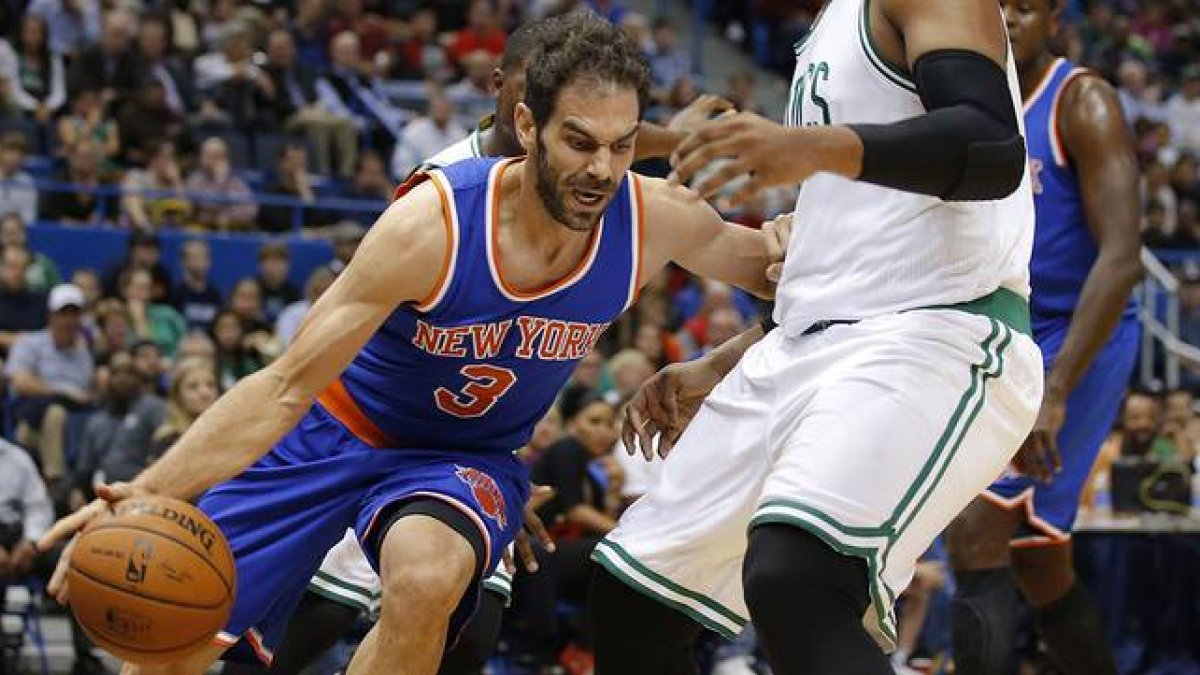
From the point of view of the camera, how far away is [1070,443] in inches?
250

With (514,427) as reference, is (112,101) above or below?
below

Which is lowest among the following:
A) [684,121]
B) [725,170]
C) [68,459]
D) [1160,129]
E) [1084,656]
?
[1160,129]

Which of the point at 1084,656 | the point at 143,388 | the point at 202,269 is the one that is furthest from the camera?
the point at 202,269

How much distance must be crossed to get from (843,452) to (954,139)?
0.68m

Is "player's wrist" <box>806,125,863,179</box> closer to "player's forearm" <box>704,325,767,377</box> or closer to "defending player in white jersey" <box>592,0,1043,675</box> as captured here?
"defending player in white jersey" <box>592,0,1043,675</box>

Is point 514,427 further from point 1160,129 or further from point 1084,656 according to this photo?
point 1160,129

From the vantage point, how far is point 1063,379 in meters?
5.90

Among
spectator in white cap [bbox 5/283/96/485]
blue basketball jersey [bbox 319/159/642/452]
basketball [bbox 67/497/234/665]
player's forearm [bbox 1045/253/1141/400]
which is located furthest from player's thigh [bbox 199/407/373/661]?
spectator in white cap [bbox 5/283/96/485]

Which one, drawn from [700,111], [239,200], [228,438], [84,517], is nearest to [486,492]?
[228,438]

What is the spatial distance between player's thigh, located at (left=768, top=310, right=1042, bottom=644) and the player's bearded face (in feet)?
2.22

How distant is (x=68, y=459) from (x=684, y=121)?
19.9ft

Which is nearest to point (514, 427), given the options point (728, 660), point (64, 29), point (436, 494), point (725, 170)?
point (436, 494)

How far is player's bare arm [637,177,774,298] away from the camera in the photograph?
16.0 feet

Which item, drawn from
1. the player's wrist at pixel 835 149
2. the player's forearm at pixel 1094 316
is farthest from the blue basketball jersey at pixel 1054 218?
the player's wrist at pixel 835 149
